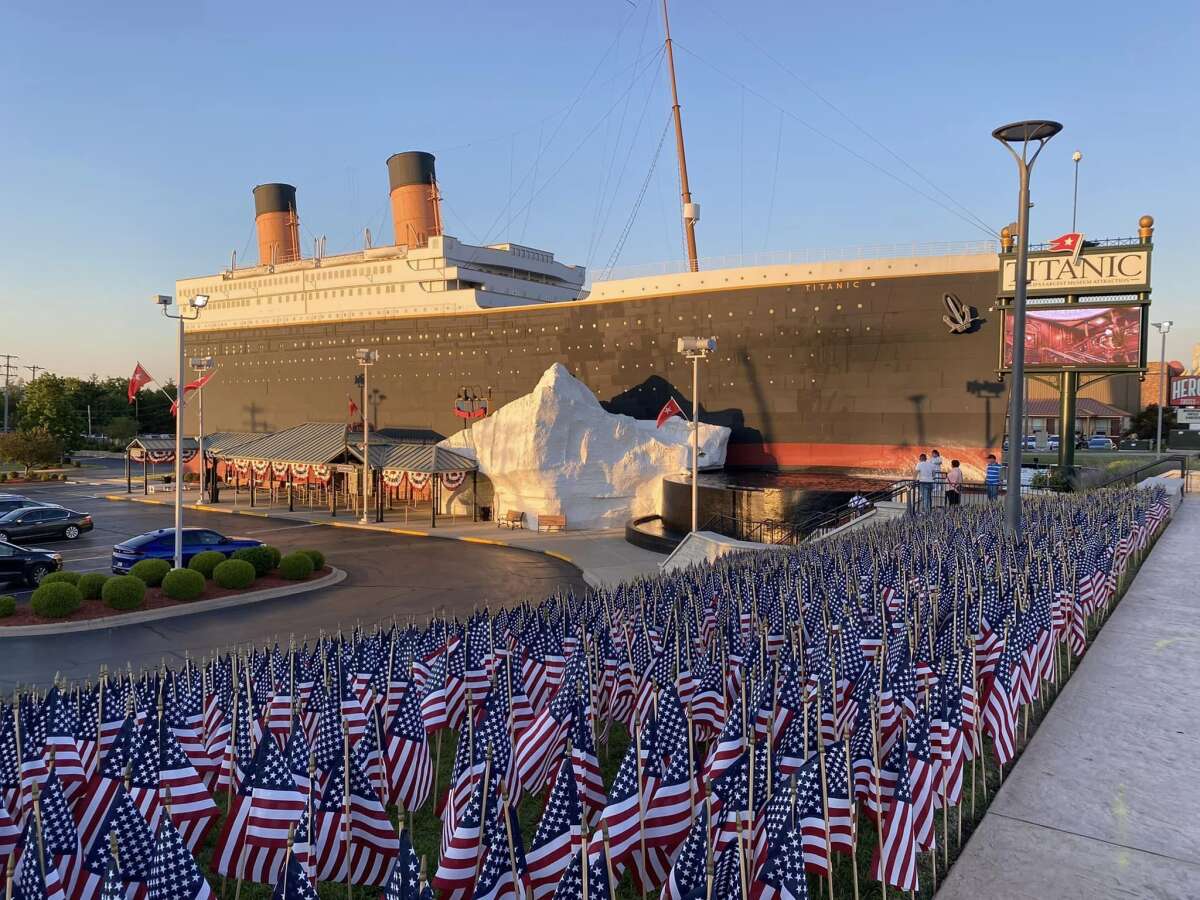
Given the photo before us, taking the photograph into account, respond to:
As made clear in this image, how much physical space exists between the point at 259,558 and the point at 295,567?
0.90m

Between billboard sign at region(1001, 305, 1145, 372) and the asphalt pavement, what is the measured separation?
14929mm

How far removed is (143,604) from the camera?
1659 cm

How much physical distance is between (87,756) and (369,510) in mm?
29245

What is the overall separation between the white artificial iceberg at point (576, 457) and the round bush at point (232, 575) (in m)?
12.5

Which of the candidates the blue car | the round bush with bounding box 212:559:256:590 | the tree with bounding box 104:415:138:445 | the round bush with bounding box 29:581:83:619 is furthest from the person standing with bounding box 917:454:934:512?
the tree with bounding box 104:415:138:445

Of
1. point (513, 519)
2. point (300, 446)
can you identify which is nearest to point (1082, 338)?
point (513, 519)

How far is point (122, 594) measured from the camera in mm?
16016

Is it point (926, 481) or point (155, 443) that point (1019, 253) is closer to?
point (926, 481)

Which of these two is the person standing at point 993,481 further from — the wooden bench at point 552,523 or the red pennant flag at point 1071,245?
the wooden bench at point 552,523

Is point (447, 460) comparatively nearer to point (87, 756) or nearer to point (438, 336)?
point (438, 336)

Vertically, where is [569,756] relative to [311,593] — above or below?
above

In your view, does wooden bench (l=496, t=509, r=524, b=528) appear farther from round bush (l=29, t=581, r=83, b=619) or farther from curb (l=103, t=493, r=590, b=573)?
round bush (l=29, t=581, r=83, b=619)

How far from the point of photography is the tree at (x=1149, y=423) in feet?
208

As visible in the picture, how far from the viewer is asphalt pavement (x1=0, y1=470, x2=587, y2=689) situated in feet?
45.2
